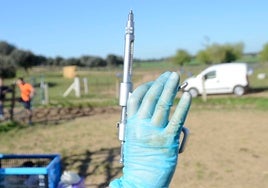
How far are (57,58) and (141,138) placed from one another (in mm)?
87676

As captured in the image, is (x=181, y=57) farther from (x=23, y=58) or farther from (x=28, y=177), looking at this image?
(x=28, y=177)

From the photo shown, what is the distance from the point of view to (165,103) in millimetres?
1819

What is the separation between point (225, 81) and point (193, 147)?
41.7 feet

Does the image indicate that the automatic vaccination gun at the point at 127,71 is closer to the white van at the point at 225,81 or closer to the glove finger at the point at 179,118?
the glove finger at the point at 179,118

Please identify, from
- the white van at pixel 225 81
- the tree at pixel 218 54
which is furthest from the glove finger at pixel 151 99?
the tree at pixel 218 54

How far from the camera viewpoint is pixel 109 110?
15281mm

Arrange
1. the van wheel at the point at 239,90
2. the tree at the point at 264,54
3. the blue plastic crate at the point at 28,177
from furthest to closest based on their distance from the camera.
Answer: the tree at the point at 264,54 < the van wheel at the point at 239,90 < the blue plastic crate at the point at 28,177

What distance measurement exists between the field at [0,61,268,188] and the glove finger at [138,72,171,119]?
14.8 feet

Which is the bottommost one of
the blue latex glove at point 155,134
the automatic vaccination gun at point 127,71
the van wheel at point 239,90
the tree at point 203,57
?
the van wheel at point 239,90

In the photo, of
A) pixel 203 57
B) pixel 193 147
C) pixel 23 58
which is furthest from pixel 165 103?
pixel 203 57

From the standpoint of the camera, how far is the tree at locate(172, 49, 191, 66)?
8688 cm

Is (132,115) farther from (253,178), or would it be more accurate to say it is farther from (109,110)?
(109,110)

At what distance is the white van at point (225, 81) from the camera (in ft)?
67.3

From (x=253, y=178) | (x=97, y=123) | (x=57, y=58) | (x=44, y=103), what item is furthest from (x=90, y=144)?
(x=57, y=58)
